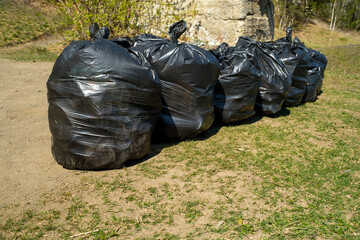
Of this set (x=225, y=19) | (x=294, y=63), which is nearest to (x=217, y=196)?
(x=294, y=63)

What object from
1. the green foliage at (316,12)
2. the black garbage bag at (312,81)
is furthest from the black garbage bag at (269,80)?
the green foliage at (316,12)

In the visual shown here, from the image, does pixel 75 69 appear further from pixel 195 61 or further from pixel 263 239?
pixel 263 239

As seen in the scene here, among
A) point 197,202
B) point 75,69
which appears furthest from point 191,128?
point 75,69

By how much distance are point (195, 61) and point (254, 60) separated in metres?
1.12

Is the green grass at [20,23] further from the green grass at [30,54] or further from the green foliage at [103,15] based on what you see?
the green foliage at [103,15]

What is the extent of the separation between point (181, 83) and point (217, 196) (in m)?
1.14

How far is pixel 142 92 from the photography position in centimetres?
243

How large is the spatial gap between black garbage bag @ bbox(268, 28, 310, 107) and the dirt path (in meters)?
3.27

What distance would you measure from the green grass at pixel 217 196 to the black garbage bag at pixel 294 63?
1281mm

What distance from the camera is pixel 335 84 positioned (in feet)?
22.5

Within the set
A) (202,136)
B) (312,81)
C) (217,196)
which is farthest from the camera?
(312,81)

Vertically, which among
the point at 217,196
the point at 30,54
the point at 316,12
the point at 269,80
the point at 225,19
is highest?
the point at 225,19

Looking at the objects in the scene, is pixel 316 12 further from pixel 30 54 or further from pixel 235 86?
pixel 235 86

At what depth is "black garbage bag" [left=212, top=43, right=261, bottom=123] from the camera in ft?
11.3
